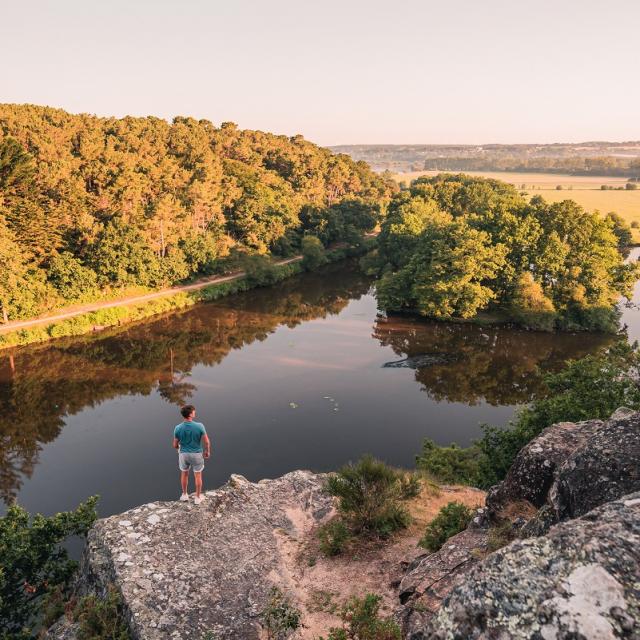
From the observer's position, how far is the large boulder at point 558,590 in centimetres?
460

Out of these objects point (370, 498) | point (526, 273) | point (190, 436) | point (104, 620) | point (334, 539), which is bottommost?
point (334, 539)

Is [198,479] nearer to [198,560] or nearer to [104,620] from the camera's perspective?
[198,560]

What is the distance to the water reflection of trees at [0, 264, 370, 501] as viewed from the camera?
3014cm

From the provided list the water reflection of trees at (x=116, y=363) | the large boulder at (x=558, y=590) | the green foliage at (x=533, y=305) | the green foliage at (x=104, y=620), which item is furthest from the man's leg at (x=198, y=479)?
the green foliage at (x=533, y=305)

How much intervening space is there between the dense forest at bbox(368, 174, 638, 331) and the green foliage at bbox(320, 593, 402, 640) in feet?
127

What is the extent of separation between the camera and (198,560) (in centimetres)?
1270

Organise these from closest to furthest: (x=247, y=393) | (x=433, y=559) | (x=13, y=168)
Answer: (x=433, y=559)
(x=247, y=393)
(x=13, y=168)

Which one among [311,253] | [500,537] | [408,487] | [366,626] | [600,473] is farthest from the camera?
[311,253]

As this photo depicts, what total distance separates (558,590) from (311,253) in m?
68.7

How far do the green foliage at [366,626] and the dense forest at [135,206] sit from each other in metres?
40.6

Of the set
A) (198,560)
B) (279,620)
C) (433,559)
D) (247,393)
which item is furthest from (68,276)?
(433,559)

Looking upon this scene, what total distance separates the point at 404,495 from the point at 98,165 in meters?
52.5

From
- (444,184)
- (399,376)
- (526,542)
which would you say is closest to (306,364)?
(399,376)

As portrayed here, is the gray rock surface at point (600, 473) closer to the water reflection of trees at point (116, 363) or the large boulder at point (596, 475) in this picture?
the large boulder at point (596, 475)
